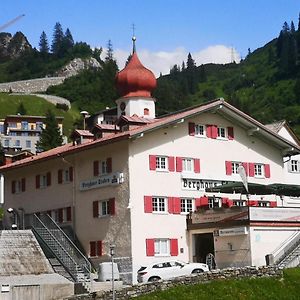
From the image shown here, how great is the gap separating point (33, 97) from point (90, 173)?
143866 millimetres

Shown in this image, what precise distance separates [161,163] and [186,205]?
10.4 ft

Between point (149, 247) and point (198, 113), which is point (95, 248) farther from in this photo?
point (198, 113)

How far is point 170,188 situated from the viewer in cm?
4806

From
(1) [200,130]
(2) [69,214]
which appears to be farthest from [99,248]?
(1) [200,130]

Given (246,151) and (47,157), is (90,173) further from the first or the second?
(246,151)

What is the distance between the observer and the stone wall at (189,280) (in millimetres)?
35438

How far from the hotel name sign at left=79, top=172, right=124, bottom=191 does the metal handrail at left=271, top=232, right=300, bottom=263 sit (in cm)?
1037

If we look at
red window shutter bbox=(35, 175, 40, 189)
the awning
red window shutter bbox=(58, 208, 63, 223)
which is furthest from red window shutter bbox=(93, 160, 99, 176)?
red window shutter bbox=(35, 175, 40, 189)

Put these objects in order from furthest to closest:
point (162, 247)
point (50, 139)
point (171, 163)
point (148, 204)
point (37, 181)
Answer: point (50, 139) → point (37, 181) → point (171, 163) → point (162, 247) → point (148, 204)

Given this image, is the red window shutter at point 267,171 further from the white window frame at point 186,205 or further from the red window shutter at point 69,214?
the red window shutter at point 69,214

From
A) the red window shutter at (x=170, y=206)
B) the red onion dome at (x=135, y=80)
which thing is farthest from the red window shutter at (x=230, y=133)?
the red onion dome at (x=135, y=80)

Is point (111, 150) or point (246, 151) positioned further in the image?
point (246, 151)

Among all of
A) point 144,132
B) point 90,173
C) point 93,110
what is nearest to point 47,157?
point 90,173

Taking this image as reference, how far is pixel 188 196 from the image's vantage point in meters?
48.9
